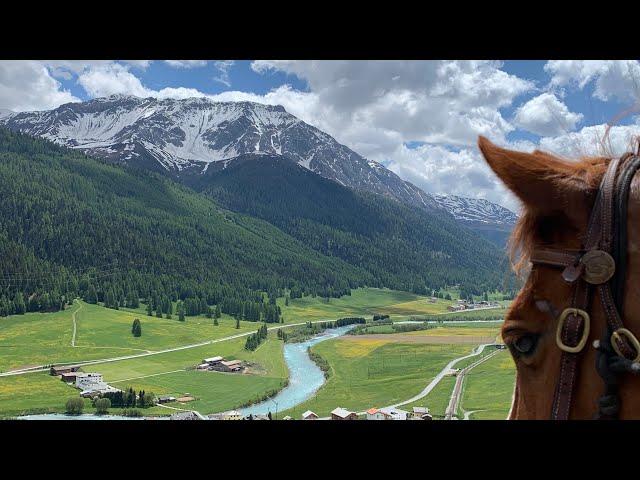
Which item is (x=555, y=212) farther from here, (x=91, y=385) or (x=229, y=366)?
(x=229, y=366)

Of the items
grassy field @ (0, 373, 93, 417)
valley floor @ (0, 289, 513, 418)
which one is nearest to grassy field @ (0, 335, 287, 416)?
grassy field @ (0, 373, 93, 417)

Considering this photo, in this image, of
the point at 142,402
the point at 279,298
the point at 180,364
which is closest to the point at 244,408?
the point at 142,402

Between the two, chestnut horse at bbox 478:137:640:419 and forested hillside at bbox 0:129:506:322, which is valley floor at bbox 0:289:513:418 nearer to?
forested hillside at bbox 0:129:506:322

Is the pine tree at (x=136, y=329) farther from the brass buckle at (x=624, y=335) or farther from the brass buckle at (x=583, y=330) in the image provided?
the brass buckle at (x=624, y=335)

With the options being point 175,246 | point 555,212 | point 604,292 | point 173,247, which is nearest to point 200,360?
point 555,212
